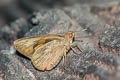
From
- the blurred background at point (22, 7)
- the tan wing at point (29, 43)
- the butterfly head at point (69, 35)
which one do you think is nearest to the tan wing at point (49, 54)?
the tan wing at point (29, 43)

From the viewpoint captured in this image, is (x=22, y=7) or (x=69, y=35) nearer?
(x=69, y=35)

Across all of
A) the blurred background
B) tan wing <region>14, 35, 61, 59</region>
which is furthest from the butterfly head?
the blurred background

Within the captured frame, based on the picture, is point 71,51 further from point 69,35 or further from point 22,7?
point 22,7

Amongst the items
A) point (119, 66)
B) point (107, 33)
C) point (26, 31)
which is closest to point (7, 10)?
point (26, 31)

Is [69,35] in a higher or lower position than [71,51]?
higher

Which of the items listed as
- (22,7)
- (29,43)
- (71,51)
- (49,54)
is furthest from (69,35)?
(22,7)

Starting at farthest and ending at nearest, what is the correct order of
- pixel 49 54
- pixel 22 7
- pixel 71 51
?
pixel 22 7, pixel 49 54, pixel 71 51
